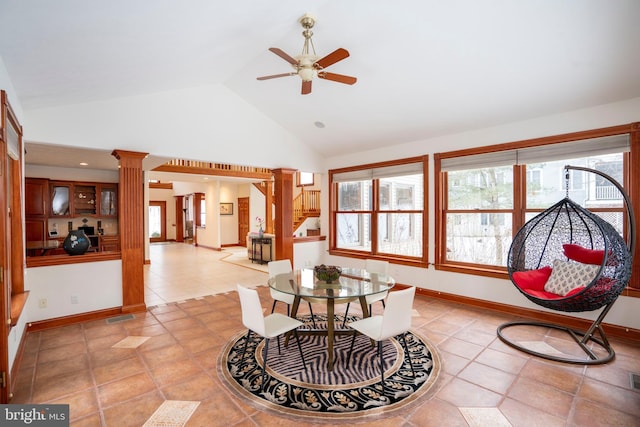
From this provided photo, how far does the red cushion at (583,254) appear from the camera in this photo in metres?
3.36

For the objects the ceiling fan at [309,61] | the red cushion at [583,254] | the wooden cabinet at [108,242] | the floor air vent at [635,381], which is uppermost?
the ceiling fan at [309,61]

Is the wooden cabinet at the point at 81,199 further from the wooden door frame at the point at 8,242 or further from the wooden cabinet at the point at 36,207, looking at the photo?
the wooden door frame at the point at 8,242

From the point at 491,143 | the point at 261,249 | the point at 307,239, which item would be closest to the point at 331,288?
the point at 491,143

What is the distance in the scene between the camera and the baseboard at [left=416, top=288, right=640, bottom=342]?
3.41m

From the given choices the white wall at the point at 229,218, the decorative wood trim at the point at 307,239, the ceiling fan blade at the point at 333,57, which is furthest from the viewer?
the white wall at the point at 229,218

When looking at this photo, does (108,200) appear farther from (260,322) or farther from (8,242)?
(260,322)

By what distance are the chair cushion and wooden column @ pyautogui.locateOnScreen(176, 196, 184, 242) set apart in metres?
14.1

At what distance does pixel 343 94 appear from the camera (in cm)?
430

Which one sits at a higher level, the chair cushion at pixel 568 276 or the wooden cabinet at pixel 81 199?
the wooden cabinet at pixel 81 199

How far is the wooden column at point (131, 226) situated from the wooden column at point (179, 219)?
1086 cm

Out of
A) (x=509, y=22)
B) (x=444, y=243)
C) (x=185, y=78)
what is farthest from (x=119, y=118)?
(x=444, y=243)

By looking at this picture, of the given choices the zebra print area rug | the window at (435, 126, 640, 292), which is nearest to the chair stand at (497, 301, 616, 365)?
the window at (435, 126, 640, 292)

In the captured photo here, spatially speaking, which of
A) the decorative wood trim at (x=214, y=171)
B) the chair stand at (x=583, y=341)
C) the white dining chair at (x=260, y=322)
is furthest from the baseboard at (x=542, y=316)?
the decorative wood trim at (x=214, y=171)

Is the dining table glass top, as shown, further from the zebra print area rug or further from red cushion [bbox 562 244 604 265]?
red cushion [bbox 562 244 604 265]
